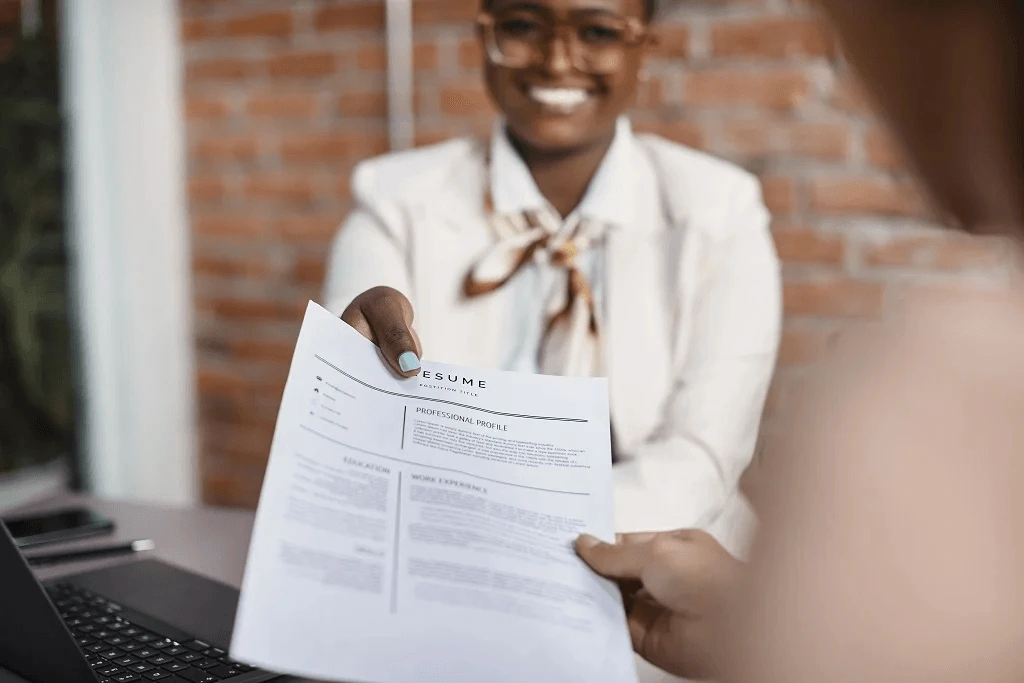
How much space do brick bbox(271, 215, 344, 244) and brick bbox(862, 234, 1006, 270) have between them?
114cm

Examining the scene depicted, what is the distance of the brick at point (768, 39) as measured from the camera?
175 centimetres

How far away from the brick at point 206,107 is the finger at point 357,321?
1.67 metres

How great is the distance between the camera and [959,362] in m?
0.37

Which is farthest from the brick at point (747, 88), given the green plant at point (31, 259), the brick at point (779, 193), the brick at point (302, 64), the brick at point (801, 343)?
the green plant at point (31, 259)

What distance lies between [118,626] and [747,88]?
4.59ft

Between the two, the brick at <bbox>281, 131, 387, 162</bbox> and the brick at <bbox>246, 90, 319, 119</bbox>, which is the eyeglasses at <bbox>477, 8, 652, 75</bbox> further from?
the brick at <bbox>246, 90, 319, 119</bbox>

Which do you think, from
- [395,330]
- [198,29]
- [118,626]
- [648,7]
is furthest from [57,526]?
[198,29]

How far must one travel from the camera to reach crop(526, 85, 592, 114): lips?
151cm

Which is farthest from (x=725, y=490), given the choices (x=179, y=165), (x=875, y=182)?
(x=179, y=165)

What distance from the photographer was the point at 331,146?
223 cm

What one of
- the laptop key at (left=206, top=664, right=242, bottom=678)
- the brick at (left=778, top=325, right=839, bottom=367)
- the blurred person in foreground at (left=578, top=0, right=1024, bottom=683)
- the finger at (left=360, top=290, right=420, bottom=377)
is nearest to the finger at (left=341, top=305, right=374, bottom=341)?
the finger at (left=360, top=290, right=420, bottom=377)

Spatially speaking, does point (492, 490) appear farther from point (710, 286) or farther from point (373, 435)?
point (710, 286)

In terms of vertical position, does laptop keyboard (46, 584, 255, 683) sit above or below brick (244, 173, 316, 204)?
below

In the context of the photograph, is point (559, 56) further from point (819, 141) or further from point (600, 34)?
point (819, 141)
